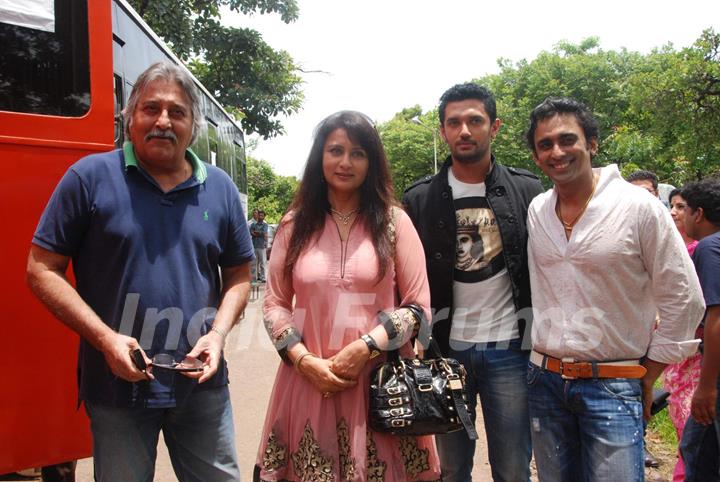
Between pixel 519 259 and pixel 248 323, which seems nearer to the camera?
pixel 519 259

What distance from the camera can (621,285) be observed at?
7.66 feet

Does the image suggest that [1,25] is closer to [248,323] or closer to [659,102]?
[248,323]

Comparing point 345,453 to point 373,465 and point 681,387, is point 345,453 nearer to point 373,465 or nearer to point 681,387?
point 373,465

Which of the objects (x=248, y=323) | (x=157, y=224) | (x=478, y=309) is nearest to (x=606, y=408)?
(x=478, y=309)

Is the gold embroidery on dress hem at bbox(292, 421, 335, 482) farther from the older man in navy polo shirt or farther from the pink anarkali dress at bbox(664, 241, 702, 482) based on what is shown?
the pink anarkali dress at bbox(664, 241, 702, 482)

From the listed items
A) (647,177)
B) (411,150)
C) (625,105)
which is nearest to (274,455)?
(647,177)

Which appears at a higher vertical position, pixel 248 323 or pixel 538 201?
pixel 538 201

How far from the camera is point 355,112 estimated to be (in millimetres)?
2578

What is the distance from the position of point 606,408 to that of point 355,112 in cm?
152

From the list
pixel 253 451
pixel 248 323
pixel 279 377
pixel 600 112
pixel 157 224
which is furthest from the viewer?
pixel 600 112

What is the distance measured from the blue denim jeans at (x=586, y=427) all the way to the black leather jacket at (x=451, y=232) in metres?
0.33

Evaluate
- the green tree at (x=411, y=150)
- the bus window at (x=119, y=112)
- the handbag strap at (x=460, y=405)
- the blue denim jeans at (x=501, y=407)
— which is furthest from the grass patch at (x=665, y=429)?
the green tree at (x=411, y=150)

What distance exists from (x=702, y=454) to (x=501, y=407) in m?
1.17

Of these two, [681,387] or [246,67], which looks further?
[246,67]
